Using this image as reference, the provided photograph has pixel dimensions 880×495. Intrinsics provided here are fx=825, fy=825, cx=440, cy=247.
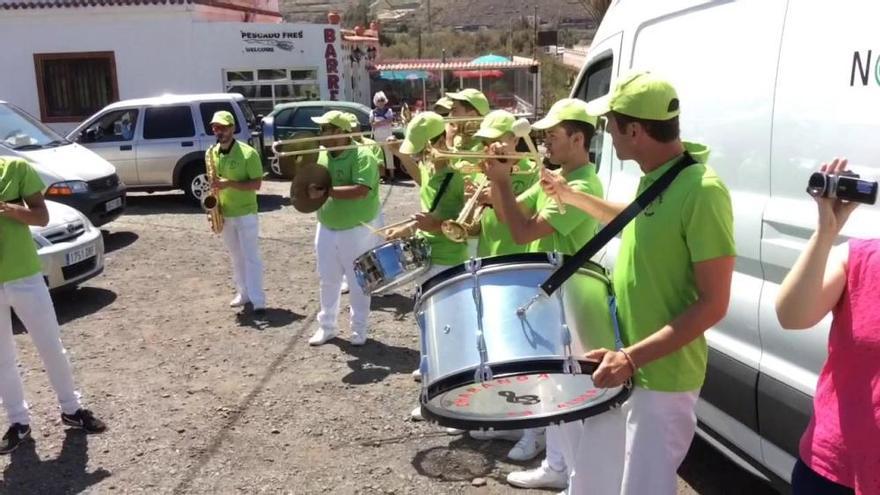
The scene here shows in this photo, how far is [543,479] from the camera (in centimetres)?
408

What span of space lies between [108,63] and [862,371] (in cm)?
2017

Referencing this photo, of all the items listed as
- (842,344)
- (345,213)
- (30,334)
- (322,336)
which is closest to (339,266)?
(345,213)

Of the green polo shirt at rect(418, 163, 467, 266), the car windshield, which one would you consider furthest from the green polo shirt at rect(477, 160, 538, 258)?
the car windshield

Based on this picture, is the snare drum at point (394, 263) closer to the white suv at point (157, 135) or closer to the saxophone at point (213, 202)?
the saxophone at point (213, 202)

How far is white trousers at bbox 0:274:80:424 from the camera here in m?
4.57

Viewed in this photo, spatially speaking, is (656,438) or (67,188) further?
(67,188)

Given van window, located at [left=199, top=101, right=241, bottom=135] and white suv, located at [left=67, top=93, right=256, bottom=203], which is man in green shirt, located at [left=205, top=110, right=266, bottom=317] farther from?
van window, located at [left=199, top=101, right=241, bottom=135]

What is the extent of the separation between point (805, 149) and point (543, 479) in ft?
6.93

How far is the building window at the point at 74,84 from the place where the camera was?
1944 centimetres

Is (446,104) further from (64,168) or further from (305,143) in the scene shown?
(64,168)

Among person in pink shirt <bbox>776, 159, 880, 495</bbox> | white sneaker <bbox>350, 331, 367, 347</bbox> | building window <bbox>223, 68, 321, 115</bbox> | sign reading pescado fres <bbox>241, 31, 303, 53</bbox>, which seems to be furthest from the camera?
building window <bbox>223, 68, 321, 115</bbox>

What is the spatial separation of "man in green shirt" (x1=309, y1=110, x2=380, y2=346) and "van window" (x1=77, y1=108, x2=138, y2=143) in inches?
330

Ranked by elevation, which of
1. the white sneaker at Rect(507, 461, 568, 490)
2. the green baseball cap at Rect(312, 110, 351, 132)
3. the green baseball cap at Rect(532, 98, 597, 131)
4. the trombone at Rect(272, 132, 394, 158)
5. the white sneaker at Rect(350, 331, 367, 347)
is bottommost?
the white sneaker at Rect(350, 331, 367, 347)

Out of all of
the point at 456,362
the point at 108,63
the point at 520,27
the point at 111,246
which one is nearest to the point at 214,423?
the point at 456,362
